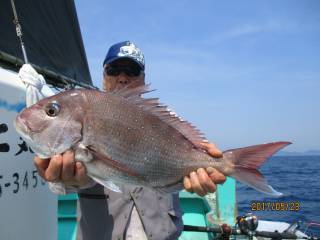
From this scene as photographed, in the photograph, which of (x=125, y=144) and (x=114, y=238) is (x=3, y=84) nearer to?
(x=125, y=144)

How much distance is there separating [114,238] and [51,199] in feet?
2.48

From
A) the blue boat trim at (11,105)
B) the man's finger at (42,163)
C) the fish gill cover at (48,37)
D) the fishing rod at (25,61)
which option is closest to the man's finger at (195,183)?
the man's finger at (42,163)

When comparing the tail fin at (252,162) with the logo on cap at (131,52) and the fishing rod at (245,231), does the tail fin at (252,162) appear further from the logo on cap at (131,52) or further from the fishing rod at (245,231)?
the fishing rod at (245,231)

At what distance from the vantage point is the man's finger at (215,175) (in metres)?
2.34

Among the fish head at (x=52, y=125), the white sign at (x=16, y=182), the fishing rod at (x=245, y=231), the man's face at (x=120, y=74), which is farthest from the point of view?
the fishing rod at (x=245, y=231)

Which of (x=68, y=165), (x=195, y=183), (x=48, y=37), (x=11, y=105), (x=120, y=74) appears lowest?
(x=195, y=183)

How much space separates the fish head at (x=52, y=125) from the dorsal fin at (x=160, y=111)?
0.29m

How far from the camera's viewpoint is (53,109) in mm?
2156

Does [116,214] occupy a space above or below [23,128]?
below

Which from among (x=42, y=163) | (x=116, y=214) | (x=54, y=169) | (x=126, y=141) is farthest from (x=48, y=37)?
(x=126, y=141)

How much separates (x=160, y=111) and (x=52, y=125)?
0.67 m

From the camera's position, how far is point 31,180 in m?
2.86

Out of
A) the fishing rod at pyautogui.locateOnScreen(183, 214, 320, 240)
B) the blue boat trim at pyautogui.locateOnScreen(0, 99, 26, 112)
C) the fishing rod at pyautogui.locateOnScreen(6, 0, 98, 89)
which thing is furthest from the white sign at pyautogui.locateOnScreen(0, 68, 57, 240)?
the fishing rod at pyautogui.locateOnScreen(183, 214, 320, 240)
